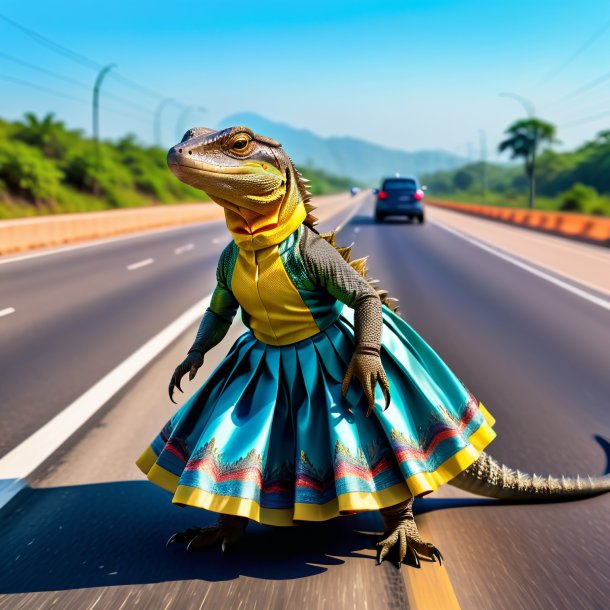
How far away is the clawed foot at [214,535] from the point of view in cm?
346

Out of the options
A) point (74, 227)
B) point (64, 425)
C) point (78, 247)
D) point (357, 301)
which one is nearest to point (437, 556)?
point (357, 301)

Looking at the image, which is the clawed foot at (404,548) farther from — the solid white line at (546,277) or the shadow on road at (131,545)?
the solid white line at (546,277)

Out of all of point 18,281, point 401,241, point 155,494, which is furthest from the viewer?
point 401,241

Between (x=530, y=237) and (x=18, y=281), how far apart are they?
69.8ft

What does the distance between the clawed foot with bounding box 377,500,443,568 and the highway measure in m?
0.08

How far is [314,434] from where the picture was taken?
3291 millimetres

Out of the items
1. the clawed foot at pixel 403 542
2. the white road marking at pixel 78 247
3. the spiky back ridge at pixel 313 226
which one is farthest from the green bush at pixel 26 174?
the clawed foot at pixel 403 542

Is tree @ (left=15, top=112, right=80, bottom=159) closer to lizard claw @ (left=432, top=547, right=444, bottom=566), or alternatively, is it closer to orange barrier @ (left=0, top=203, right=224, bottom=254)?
orange barrier @ (left=0, top=203, right=224, bottom=254)

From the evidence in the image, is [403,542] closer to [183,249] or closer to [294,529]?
[294,529]

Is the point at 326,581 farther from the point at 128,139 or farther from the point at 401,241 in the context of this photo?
the point at 128,139

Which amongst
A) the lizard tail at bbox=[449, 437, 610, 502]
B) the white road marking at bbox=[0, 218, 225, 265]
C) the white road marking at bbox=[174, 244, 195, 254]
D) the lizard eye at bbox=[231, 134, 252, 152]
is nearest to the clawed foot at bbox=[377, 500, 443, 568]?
the lizard tail at bbox=[449, 437, 610, 502]

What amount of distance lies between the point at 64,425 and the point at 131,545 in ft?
6.79

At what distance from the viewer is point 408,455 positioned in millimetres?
3242

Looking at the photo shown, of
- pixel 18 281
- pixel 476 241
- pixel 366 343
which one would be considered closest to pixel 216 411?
pixel 366 343
